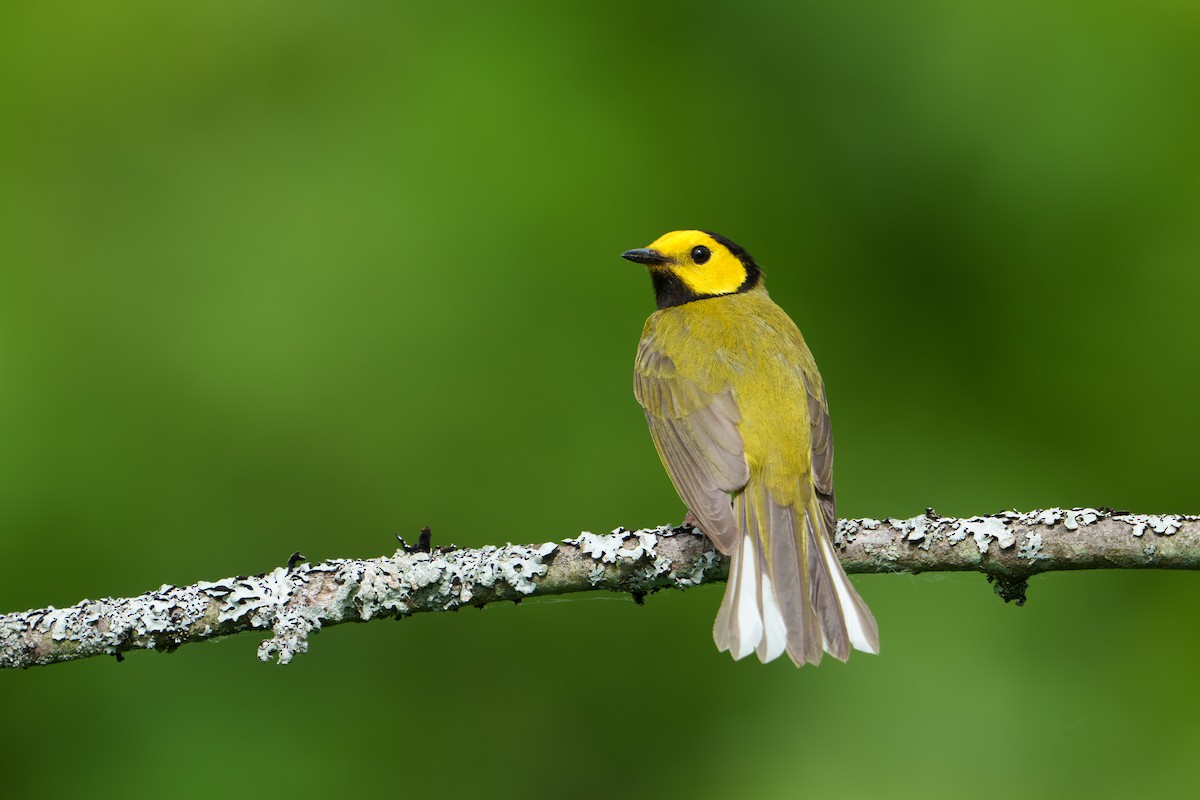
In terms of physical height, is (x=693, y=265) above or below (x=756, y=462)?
above

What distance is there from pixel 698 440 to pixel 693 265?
134 cm

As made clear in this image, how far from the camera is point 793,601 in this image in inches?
161

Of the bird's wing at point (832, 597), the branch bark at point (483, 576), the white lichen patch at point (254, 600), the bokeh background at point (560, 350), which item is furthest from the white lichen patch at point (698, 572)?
the bokeh background at point (560, 350)

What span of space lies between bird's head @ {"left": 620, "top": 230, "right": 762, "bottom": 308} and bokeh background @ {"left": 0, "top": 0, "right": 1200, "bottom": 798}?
1.19ft

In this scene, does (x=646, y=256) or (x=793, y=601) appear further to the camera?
(x=646, y=256)

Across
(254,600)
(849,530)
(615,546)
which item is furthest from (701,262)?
(254,600)

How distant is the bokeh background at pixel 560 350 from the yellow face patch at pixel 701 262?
41 cm

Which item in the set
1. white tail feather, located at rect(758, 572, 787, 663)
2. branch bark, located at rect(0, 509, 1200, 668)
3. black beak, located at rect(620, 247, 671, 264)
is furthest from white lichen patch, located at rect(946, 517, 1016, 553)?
black beak, located at rect(620, 247, 671, 264)

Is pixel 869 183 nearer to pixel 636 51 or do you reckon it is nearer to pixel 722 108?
pixel 722 108

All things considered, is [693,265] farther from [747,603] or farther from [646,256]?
[747,603]

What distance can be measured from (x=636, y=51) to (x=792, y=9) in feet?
2.56

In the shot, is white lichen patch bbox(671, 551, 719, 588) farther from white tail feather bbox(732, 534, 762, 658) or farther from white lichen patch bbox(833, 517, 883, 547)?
white lichen patch bbox(833, 517, 883, 547)

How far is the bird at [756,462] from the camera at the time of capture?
13.3ft

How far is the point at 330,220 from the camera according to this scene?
6.13 metres
